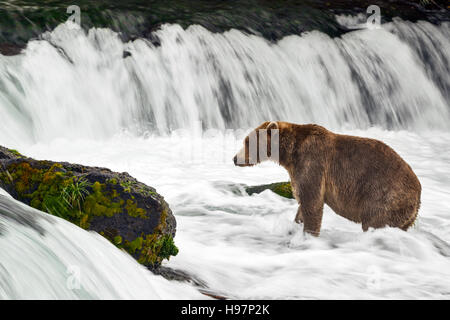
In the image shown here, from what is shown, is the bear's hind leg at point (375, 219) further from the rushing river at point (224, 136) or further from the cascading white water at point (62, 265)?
the cascading white water at point (62, 265)

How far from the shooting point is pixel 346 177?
18.6 ft

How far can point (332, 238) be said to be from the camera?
5.93 metres

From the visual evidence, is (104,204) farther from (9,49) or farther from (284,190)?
(9,49)

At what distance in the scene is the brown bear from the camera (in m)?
5.54

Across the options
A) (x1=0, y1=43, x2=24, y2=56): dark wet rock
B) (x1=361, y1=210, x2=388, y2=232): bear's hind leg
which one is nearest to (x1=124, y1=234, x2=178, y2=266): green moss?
(x1=361, y1=210, x2=388, y2=232): bear's hind leg

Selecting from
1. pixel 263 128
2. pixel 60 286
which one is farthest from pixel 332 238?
pixel 60 286

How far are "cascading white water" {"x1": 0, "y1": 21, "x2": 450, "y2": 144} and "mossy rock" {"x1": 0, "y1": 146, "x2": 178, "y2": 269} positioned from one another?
482cm

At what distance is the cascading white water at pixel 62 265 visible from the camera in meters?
3.33

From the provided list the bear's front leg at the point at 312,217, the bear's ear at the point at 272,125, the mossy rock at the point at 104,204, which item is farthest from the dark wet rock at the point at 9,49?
the bear's front leg at the point at 312,217

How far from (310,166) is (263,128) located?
578 millimetres

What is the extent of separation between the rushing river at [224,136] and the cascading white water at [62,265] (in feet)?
0.03

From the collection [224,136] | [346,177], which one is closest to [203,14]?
[224,136]

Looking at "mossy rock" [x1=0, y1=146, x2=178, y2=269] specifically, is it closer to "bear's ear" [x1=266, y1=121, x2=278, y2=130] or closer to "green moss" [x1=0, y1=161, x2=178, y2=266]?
"green moss" [x1=0, y1=161, x2=178, y2=266]
